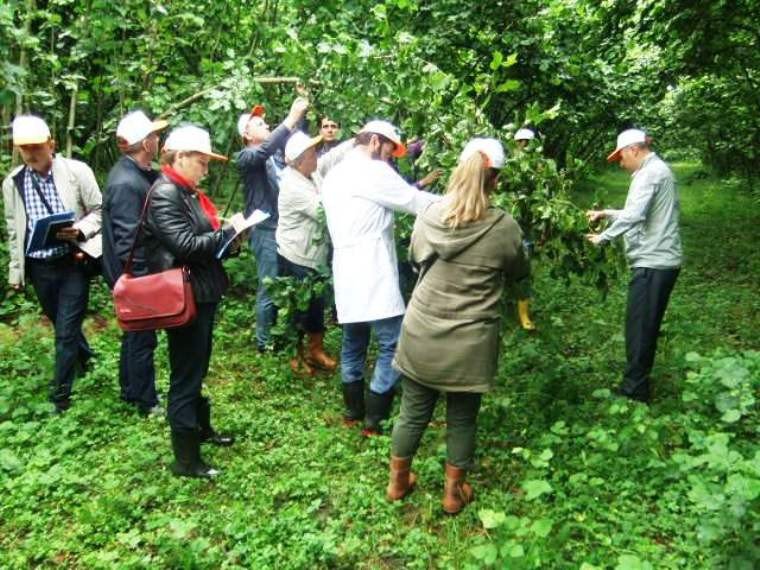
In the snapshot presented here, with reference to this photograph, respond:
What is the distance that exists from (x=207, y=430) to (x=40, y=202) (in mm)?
2014

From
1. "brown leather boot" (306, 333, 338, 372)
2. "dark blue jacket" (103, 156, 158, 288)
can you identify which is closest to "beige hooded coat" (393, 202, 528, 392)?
"dark blue jacket" (103, 156, 158, 288)

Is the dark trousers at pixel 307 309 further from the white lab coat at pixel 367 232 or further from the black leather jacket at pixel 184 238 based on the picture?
the black leather jacket at pixel 184 238

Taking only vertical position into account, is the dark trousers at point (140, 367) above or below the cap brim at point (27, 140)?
below

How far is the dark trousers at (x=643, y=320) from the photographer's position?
488cm

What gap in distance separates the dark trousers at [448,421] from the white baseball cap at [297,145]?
2.37 metres

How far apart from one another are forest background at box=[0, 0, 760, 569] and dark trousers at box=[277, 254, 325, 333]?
1.65 feet

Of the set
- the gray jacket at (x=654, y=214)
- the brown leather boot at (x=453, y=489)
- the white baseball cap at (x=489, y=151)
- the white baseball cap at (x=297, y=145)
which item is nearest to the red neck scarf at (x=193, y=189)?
the white baseball cap at (x=297, y=145)

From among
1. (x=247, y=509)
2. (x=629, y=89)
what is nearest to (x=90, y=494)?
(x=247, y=509)

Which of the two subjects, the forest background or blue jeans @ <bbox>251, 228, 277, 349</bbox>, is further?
blue jeans @ <bbox>251, 228, 277, 349</bbox>

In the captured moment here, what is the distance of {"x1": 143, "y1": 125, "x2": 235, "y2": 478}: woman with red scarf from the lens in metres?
3.47

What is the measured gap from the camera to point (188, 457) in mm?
3920

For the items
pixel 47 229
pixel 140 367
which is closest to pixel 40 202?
pixel 47 229

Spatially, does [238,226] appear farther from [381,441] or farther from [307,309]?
[307,309]

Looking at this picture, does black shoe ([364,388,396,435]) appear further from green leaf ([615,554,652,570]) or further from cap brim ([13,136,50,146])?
cap brim ([13,136,50,146])
